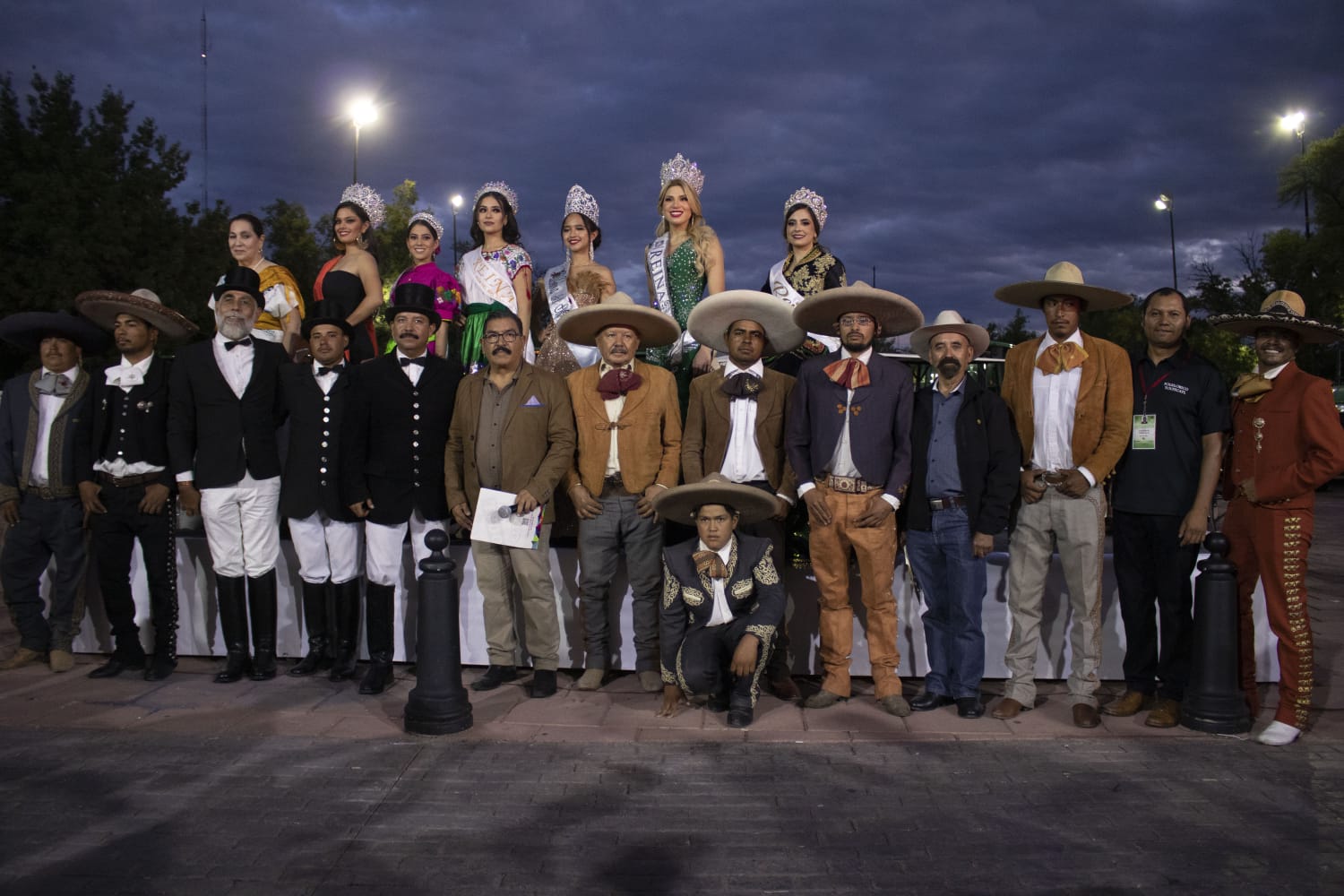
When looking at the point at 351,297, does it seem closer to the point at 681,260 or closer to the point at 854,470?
the point at 681,260

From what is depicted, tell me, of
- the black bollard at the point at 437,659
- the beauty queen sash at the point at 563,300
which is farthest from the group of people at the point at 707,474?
the beauty queen sash at the point at 563,300

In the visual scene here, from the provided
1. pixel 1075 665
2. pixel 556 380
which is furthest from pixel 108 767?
pixel 1075 665

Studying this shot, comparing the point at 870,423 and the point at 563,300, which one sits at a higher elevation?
the point at 563,300

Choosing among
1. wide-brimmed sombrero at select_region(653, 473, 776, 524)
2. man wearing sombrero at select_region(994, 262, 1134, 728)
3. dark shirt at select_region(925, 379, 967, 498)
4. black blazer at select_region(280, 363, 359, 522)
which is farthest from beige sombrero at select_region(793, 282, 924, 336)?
black blazer at select_region(280, 363, 359, 522)

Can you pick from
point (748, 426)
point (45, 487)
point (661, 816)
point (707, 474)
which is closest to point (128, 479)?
point (45, 487)

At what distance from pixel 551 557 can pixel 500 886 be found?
10.1 ft

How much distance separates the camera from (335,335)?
5.93 metres

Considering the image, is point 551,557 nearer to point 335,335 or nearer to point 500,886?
point 335,335

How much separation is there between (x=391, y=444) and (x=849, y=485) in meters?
2.62

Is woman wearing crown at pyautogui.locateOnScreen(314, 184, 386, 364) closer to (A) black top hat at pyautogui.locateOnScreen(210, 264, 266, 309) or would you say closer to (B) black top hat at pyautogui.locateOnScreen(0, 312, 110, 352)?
(A) black top hat at pyautogui.locateOnScreen(210, 264, 266, 309)

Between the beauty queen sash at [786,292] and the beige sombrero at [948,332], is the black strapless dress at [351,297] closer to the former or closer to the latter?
the beauty queen sash at [786,292]

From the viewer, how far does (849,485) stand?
534 cm

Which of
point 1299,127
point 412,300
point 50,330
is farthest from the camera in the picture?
point 1299,127

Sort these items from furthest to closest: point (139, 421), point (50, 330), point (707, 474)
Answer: point (50, 330) < point (139, 421) < point (707, 474)
